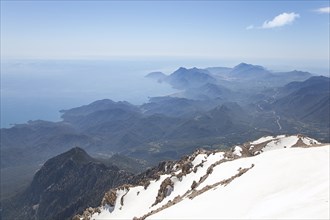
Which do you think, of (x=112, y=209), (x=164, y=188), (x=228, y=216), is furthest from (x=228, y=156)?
(x=228, y=216)

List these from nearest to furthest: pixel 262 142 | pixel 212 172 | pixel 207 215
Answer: pixel 207 215 < pixel 212 172 < pixel 262 142

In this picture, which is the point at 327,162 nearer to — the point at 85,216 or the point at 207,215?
the point at 207,215

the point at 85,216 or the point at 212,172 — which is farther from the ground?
the point at 212,172

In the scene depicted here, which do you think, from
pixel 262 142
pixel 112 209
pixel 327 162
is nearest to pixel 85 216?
pixel 112 209

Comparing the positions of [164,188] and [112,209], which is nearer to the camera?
[164,188]

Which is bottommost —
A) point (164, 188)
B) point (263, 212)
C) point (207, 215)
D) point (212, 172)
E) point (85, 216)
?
point (85, 216)

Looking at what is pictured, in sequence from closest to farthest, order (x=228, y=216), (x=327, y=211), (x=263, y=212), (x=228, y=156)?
(x=327, y=211) < (x=263, y=212) < (x=228, y=216) < (x=228, y=156)

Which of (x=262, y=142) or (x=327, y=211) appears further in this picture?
(x=262, y=142)

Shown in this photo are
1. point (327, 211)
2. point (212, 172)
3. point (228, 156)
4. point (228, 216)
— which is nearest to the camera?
point (327, 211)

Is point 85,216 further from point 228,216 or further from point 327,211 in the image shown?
point 327,211
